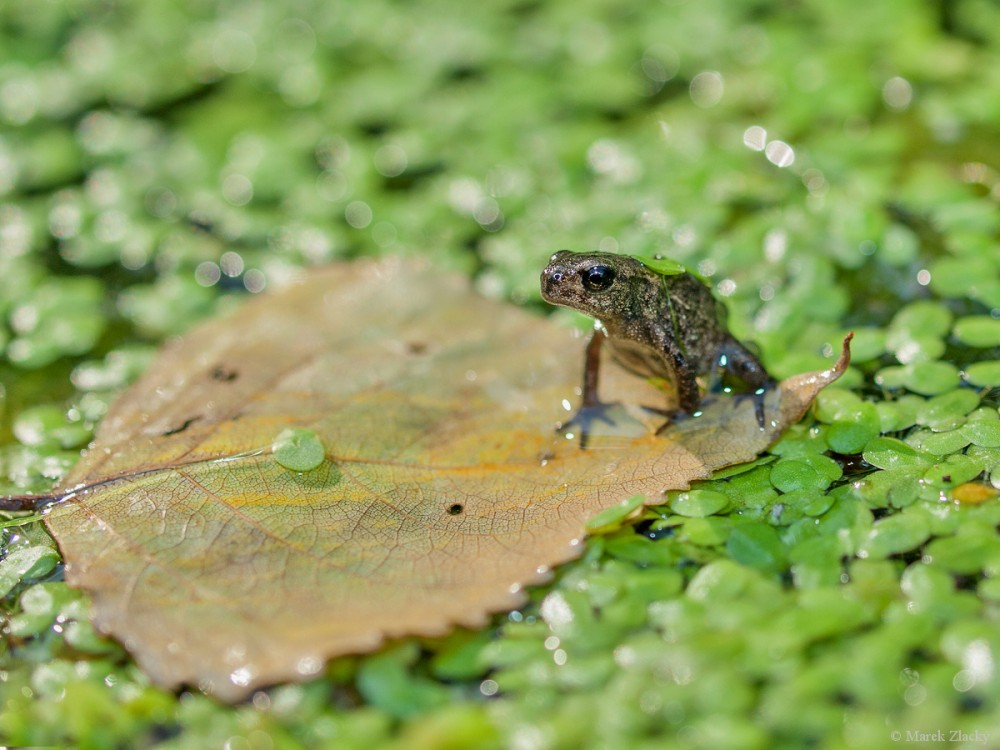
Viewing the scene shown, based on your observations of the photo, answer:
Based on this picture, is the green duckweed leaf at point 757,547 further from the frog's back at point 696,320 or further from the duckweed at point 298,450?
the duckweed at point 298,450

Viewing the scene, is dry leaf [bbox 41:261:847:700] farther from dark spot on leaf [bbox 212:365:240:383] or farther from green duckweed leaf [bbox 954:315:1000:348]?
green duckweed leaf [bbox 954:315:1000:348]

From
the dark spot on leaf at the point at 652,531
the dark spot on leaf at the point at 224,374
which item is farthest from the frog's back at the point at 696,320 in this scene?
the dark spot on leaf at the point at 224,374

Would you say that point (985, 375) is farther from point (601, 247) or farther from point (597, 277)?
point (601, 247)

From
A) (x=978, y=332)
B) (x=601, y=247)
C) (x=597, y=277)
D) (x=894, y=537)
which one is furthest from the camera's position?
(x=601, y=247)

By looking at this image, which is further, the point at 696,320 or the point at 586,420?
the point at 696,320

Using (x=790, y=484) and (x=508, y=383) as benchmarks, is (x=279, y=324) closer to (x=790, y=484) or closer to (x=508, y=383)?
(x=508, y=383)

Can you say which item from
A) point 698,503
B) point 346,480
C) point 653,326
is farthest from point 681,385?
point 346,480

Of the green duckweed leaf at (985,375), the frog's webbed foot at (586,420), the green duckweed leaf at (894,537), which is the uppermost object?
the green duckweed leaf at (985,375)
